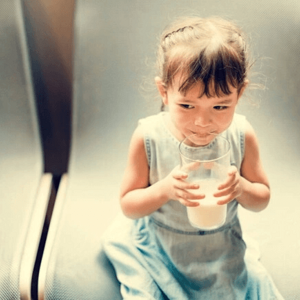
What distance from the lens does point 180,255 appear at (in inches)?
35.6

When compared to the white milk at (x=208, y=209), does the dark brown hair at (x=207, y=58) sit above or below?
above

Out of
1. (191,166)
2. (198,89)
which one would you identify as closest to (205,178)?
(191,166)

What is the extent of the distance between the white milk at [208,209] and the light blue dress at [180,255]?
12cm

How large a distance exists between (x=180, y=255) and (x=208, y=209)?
172 mm

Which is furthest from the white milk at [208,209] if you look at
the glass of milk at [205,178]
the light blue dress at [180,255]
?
the light blue dress at [180,255]

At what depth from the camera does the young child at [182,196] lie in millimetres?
781

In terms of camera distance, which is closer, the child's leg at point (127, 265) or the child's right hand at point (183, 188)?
the child's right hand at point (183, 188)

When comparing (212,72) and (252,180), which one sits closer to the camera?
(212,72)

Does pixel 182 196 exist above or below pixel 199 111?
below

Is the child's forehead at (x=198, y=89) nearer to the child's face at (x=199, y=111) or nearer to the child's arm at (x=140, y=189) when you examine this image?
the child's face at (x=199, y=111)

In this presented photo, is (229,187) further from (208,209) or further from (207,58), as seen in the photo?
(207,58)

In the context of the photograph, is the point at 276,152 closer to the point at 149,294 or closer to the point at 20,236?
the point at 149,294

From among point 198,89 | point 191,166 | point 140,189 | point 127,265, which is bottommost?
point 127,265

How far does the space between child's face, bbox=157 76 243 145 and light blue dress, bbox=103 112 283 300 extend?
0.10 meters
